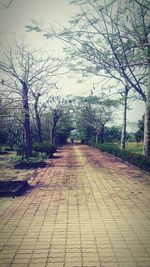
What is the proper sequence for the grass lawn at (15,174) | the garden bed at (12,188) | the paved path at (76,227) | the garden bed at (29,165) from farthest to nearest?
the garden bed at (29,165) < the grass lawn at (15,174) < the garden bed at (12,188) < the paved path at (76,227)

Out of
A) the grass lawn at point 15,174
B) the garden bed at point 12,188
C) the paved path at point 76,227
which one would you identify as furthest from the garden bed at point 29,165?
the paved path at point 76,227

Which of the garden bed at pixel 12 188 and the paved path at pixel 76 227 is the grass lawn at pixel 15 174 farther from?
the paved path at pixel 76 227

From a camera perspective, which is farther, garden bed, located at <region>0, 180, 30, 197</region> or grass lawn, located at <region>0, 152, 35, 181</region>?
grass lawn, located at <region>0, 152, 35, 181</region>

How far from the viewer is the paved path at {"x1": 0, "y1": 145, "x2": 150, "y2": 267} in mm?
4066

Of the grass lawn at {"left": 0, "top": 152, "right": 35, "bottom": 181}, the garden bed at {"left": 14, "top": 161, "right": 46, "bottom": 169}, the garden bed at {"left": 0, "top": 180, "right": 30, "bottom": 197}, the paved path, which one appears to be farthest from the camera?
the garden bed at {"left": 14, "top": 161, "right": 46, "bottom": 169}

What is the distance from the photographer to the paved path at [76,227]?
407cm

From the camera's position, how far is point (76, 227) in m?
5.43

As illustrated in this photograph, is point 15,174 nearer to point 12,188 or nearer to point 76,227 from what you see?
point 12,188

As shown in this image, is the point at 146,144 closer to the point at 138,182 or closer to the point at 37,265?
the point at 138,182

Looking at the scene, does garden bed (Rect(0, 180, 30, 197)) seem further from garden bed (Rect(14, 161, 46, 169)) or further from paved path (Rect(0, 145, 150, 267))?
garden bed (Rect(14, 161, 46, 169))

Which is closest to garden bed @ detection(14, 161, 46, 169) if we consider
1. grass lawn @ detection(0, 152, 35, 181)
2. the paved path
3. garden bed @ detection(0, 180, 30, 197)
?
grass lawn @ detection(0, 152, 35, 181)

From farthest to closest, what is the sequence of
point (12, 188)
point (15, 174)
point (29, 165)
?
point (29, 165) < point (15, 174) < point (12, 188)

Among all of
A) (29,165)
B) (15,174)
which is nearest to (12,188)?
(15,174)

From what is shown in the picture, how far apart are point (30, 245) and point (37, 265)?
74cm
